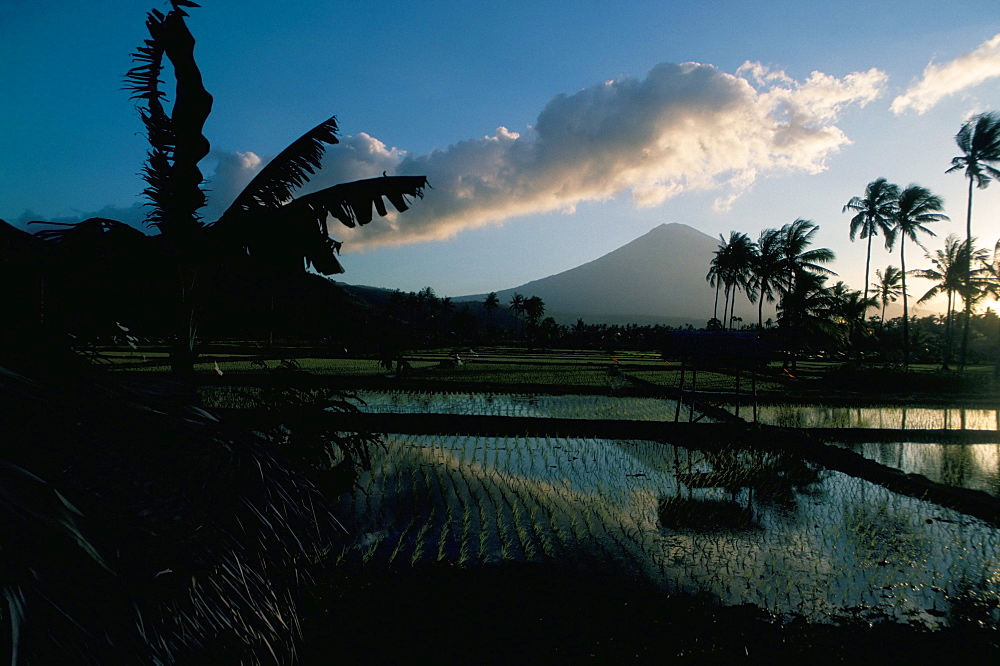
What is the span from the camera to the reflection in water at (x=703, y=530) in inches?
163

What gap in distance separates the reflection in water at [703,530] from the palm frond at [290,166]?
3.54 meters

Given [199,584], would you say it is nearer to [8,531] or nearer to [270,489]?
[270,489]

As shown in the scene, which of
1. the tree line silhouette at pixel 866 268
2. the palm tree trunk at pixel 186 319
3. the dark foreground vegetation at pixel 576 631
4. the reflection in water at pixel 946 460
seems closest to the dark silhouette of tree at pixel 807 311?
the tree line silhouette at pixel 866 268

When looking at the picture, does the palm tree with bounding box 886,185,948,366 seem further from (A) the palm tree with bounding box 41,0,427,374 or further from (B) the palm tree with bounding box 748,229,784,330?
(A) the palm tree with bounding box 41,0,427,374

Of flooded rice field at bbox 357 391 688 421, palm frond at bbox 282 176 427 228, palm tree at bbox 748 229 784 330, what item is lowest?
flooded rice field at bbox 357 391 688 421

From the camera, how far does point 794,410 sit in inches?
559

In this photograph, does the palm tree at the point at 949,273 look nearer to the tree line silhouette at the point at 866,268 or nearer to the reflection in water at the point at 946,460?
the tree line silhouette at the point at 866,268

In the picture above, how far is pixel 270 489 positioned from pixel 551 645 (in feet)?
8.04

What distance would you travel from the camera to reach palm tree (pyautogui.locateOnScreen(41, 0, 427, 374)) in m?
4.65

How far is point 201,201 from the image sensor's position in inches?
204

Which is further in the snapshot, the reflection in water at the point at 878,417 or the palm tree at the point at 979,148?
the palm tree at the point at 979,148

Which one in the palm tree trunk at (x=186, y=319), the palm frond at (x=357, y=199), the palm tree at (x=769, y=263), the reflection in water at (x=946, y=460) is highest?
the palm tree at (x=769, y=263)

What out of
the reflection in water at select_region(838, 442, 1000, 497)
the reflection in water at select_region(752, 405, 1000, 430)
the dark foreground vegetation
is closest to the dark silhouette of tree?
the reflection in water at select_region(752, 405, 1000, 430)

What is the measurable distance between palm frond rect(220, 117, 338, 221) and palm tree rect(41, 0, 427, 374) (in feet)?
0.04
